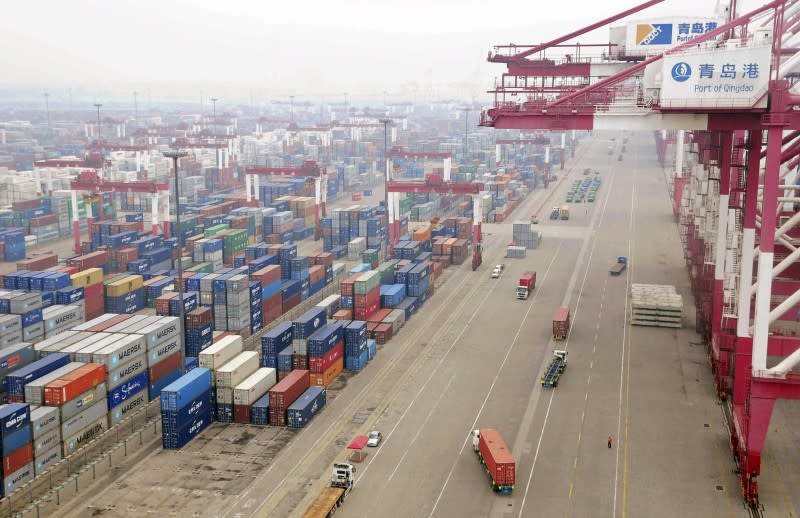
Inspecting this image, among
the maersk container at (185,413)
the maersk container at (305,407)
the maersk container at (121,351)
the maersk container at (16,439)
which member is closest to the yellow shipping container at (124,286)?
the maersk container at (121,351)

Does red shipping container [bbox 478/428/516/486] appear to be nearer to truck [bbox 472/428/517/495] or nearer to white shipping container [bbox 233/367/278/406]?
truck [bbox 472/428/517/495]

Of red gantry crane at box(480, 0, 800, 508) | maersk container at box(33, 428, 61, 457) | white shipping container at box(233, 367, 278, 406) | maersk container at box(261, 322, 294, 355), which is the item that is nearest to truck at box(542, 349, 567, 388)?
red gantry crane at box(480, 0, 800, 508)

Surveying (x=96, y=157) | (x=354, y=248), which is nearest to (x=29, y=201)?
(x=96, y=157)

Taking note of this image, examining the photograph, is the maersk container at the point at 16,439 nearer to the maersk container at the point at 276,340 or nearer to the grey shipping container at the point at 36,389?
the grey shipping container at the point at 36,389

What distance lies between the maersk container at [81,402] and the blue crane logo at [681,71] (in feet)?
105

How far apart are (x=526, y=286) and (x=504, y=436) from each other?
3148 cm

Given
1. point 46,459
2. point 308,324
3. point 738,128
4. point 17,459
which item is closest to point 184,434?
point 46,459

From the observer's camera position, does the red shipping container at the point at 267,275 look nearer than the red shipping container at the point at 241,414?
No

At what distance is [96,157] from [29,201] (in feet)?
45.5

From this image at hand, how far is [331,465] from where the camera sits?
Result: 131 ft

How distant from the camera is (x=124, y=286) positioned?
6475 centimetres

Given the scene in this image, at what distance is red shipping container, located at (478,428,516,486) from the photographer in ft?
122

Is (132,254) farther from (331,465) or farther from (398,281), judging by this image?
(331,465)

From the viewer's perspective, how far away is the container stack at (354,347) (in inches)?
2133
